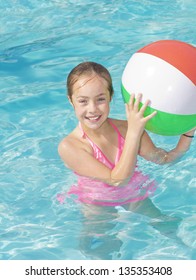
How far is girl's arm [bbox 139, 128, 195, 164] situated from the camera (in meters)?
4.88

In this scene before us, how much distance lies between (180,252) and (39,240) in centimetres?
106

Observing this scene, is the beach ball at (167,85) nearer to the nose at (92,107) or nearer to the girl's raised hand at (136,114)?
the girl's raised hand at (136,114)

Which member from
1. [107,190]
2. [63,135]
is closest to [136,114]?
[107,190]

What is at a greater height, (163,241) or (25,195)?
(25,195)

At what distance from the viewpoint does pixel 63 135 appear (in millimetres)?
6711

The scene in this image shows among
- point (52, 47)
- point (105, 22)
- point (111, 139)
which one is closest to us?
point (111, 139)

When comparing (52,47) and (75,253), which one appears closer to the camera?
(75,253)

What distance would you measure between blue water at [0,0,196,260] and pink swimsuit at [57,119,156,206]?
11 centimetres

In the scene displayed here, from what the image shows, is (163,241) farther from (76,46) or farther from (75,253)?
(76,46)

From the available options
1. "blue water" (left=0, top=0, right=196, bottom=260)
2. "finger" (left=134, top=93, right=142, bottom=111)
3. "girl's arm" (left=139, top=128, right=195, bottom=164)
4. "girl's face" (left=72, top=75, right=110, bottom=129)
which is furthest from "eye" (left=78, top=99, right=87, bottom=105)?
"blue water" (left=0, top=0, right=196, bottom=260)

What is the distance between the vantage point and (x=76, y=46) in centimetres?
862

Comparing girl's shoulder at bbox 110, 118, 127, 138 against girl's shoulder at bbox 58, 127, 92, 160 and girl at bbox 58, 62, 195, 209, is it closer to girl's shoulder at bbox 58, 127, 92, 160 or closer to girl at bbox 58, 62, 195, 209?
girl at bbox 58, 62, 195, 209
